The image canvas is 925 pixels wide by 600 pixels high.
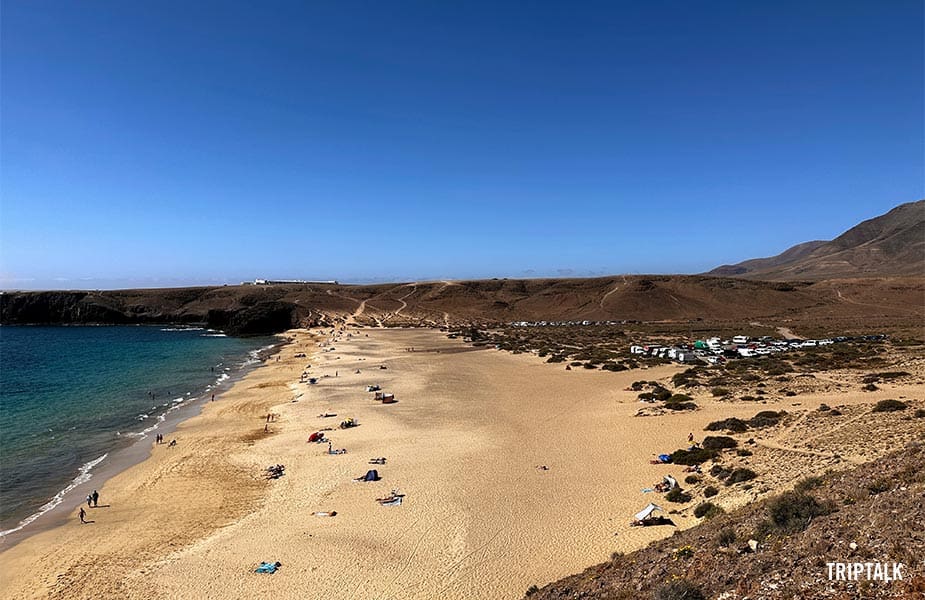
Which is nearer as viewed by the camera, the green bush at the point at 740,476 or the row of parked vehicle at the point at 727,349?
the green bush at the point at 740,476

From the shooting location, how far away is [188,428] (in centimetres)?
3073

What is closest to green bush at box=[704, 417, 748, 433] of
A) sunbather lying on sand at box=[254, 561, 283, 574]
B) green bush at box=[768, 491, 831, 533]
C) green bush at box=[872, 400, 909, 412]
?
green bush at box=[872, 400, 909, 412]

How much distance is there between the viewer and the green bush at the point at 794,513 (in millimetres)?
9273

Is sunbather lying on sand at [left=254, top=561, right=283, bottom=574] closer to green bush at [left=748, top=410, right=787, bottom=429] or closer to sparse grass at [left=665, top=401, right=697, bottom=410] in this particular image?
green bush at [left=748, top=410, right=787, bottom=429]

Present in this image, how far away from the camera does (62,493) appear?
69.8 feet

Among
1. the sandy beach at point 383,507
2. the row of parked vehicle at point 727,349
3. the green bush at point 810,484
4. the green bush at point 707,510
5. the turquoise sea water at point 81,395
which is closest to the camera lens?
the green bush at point 810,484

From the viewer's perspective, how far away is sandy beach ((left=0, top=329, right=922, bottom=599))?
14047 millimetres

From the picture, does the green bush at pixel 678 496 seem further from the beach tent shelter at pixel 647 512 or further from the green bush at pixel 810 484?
the green bush at pixel 810 484

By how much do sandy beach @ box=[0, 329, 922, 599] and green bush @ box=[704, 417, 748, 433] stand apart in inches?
29.0

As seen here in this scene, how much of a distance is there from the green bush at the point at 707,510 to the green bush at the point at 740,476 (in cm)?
181

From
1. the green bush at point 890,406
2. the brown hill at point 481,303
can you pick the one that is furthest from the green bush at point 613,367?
the brown hill at point 481,303

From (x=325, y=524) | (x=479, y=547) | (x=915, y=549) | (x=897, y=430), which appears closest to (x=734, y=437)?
(x=897, y=430)

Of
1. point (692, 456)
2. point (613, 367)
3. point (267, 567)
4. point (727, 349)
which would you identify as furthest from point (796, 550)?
point (727, 349)

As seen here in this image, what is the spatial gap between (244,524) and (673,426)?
67.1 feet
